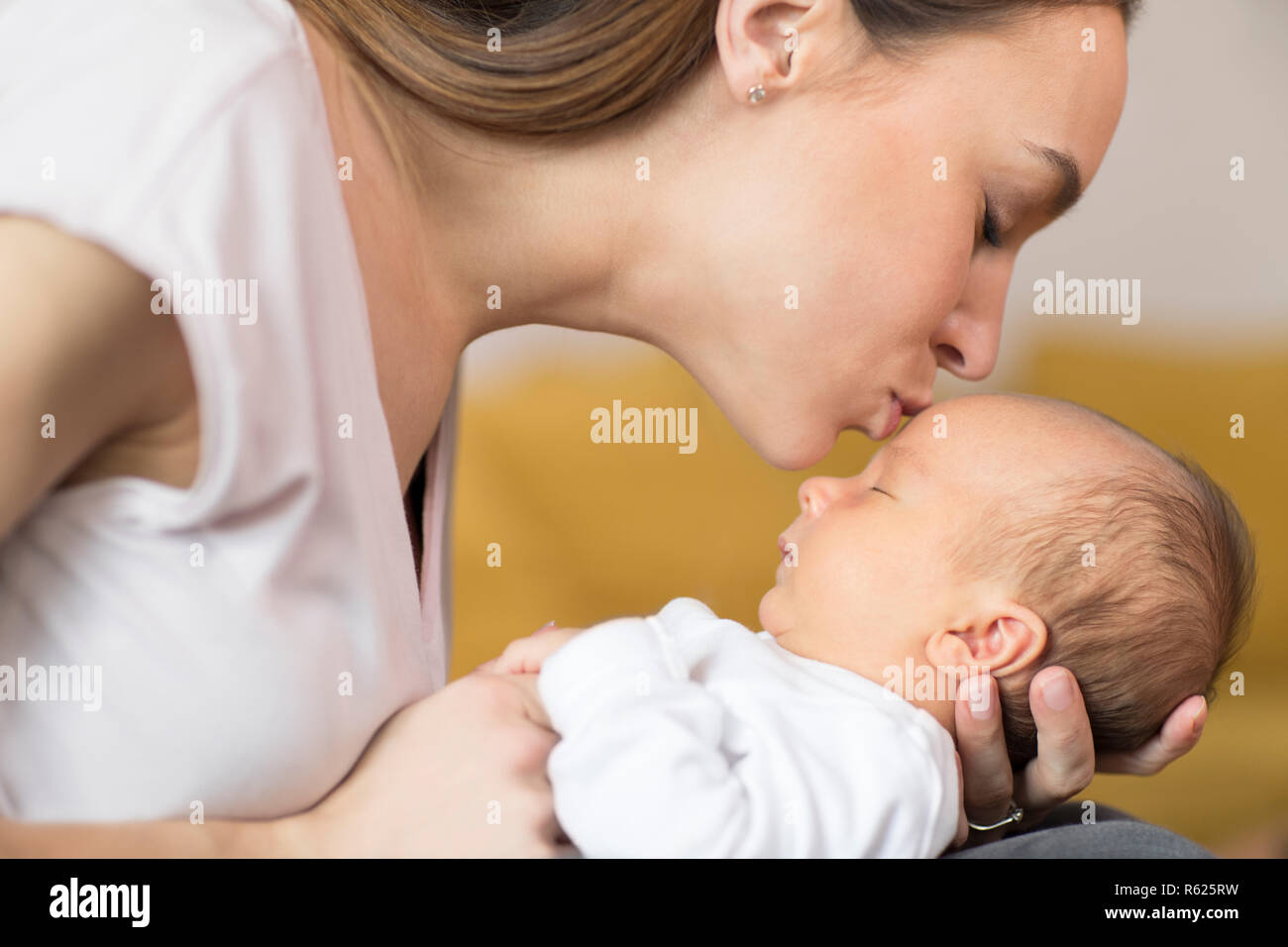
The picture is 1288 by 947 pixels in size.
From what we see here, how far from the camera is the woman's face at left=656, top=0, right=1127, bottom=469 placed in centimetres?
106

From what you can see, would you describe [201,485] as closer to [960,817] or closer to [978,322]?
[960,817]

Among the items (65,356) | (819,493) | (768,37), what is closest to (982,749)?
(819,493)

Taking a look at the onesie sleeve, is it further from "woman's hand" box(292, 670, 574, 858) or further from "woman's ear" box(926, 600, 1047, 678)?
"woman's ear" box(926, 600, 1047, 678)

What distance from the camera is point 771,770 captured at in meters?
0.91

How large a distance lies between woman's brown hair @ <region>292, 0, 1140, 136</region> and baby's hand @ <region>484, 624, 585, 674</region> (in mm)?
461

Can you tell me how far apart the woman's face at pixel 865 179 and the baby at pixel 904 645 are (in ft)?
0.40

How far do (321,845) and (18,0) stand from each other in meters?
0.69

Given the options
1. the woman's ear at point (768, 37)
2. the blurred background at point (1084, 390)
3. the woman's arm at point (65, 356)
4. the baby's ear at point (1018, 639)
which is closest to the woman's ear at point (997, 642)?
the baby's ear at point (1018, 639)

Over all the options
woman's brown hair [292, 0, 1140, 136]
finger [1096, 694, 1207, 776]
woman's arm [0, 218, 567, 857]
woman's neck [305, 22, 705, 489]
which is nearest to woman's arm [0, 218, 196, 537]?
woman's arm [0, 218, 567, 857]

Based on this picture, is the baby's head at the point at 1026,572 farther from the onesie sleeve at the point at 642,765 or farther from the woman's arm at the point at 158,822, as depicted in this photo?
the woman's arm at the point at 158,822

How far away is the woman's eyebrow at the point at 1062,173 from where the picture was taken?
1.08 meters

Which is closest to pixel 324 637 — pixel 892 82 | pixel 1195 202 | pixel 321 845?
pixel 321 845

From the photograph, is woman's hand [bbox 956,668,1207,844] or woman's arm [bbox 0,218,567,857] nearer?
woman's arm [bbox 0,218,567,857]

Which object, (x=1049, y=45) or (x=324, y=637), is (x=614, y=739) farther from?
(x=1049, y=45)
